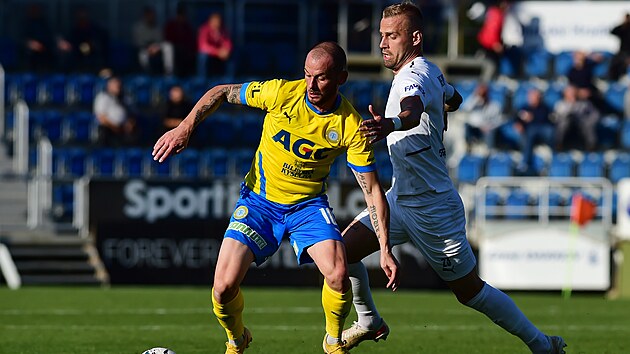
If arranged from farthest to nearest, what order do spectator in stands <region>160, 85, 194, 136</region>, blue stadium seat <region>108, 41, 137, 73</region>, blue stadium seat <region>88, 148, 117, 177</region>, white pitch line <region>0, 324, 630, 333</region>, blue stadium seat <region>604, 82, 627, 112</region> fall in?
1. blue stadium seat <region>604, 82, 627, 112</region>
2. blue stadium seat <region>108, 41, 137, 73</region>
3. blue stadium seat <region>88, 148, 117, 177</region>
4. spectator in stands <region>160, 85, 194, 136</region>
5. white pitch line <region>0, 324, 630, 333</region>

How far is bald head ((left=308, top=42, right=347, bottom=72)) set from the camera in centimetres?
765

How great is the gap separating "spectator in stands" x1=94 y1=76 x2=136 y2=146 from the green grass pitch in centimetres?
463

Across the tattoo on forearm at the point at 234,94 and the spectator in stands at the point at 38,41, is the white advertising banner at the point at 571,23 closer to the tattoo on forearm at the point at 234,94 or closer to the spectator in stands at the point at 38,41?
the spectator in stands at the point at 38,41

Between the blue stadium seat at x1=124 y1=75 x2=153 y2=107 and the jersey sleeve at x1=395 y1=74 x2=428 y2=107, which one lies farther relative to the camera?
the blue stadium seat at x1=124 y1=75 x2=153 y2=107

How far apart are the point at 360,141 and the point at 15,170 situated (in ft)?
47.5

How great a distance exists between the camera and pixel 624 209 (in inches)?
760

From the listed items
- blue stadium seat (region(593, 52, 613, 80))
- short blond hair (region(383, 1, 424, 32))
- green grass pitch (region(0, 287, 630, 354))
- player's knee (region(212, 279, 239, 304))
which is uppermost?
blue stadium seat (region(593, 52, 613, 80))

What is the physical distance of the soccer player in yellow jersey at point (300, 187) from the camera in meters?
7.86

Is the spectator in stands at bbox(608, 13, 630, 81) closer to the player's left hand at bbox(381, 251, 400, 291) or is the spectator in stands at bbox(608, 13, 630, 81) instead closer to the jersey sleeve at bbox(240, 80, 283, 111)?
the jersey sleeve at bbox(240, 80, 283, 111)

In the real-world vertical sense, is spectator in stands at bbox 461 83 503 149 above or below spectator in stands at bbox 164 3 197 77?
below

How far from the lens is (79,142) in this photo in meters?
22.2

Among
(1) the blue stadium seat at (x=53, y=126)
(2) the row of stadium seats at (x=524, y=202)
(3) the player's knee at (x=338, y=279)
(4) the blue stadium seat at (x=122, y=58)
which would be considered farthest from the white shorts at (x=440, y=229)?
(4) the blue stadium seat at (x=122, y=58)

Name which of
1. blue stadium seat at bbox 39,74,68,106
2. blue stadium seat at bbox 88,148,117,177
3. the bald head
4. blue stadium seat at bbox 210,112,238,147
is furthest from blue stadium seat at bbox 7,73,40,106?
the bald head

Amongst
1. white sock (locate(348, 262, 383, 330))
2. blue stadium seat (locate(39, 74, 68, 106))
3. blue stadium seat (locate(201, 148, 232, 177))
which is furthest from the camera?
blue stadium seat (locate(39, 74, 68, 106))
